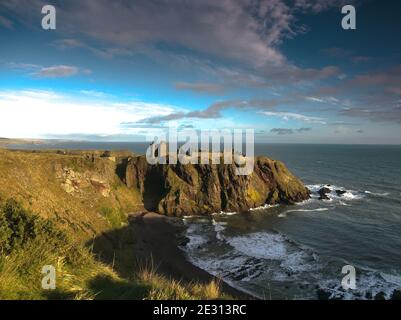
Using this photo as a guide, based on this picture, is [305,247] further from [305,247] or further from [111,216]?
[111,216]

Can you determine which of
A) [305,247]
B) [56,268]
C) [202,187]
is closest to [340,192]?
[202,187]

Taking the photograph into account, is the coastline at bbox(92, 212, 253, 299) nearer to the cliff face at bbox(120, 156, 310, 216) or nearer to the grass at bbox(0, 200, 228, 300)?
the cliff face at bbox(120, 156, 310, 216)

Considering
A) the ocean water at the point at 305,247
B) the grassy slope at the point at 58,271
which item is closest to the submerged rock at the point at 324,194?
the ocean water at the point at 305,247

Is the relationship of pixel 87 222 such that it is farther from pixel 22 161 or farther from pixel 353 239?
pixel 353 239

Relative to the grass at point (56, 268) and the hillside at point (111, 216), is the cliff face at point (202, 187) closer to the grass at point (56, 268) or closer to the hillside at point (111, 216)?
the hillside at point (111, 216)

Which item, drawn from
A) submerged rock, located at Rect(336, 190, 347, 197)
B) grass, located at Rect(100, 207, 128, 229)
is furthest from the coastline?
submerged rock, located at Rect(336, 190, 347, 197)

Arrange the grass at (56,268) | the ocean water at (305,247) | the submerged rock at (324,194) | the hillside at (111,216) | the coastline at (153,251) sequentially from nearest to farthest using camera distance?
the grass at (56,268) < the hillside at (111,216) < the coastline at (153,251) < the ocean water at (305,247) < the submerged rock at (324,194)
